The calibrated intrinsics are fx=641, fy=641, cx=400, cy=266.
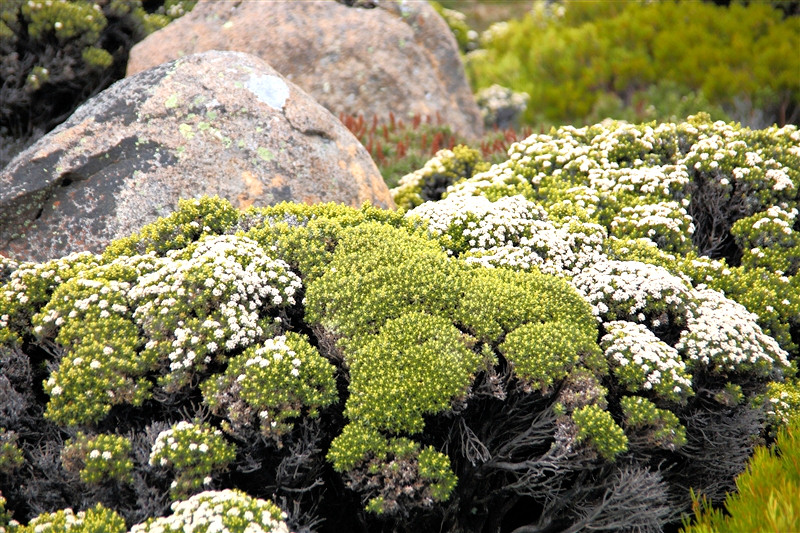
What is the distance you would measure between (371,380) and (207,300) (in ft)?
5.22

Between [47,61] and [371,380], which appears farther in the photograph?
[47,61]

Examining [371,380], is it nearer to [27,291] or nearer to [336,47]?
[27,291]

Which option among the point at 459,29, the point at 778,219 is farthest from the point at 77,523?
the point at 459,29

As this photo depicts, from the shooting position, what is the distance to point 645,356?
214 inches

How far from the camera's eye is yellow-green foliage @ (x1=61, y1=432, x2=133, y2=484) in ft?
15.4

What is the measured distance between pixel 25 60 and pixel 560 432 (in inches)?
450

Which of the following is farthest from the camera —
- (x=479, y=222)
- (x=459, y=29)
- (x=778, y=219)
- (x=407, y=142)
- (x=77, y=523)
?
(x=459, y=29)

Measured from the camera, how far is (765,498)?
191 inches

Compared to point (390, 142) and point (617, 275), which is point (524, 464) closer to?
point (617, 275)

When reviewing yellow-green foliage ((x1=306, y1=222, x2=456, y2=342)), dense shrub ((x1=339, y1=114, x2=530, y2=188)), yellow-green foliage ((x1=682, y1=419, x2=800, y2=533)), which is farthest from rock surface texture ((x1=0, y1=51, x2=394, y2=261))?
yellow-green foliage ((x1=682, y1=419, x2=800, y2=533))


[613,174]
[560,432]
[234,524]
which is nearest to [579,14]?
[613,174]

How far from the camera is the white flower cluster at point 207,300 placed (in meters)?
5.23

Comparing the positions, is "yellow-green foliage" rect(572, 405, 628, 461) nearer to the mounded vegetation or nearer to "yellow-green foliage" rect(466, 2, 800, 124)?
the mounded vegetation

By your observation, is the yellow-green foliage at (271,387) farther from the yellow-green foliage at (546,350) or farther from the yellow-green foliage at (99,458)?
the yellow-green foliage at (546,350)
